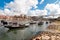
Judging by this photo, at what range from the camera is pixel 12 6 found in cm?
438

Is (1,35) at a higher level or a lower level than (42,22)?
lower

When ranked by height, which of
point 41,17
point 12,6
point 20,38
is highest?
point 12,6

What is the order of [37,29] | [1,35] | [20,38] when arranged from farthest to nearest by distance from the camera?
1. [37,29]
2. [1,35]
3. [20,38]

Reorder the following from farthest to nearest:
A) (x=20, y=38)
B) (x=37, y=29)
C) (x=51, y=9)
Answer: (x=37, y=29) < (x=20, y=38) < (x=51, y=9)

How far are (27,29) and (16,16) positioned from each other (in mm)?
1201

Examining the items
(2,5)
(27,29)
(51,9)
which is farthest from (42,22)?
(2,5)

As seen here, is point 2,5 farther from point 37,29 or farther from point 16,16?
point 37,29

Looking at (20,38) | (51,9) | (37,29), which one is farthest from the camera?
(37,29)

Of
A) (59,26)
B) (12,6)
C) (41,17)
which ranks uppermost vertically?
(12,6)

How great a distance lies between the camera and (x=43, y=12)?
433cm

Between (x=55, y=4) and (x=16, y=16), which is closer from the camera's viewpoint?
(x=55, y=4)

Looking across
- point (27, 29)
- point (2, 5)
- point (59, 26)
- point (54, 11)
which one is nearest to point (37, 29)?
point (27, 29)

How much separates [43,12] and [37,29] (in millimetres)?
1306

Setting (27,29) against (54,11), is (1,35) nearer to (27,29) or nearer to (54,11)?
(27,29)
